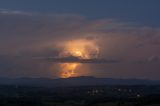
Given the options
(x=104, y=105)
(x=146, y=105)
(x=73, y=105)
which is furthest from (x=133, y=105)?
(x=73, y=105)

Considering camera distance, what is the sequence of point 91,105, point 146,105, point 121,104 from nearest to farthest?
1. point 146,105
2. point 121,104
3. point 91,105

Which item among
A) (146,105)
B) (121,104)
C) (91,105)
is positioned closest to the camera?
(146,105)

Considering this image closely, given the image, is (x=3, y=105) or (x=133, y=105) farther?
(x=3, y=105)

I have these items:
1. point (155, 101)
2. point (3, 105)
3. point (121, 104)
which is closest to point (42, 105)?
point (3, 105)

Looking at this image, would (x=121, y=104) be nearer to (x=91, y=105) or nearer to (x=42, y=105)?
(x=91, y=105)

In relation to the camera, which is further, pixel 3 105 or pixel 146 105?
pixel 3 105

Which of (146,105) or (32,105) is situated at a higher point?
(32,105)

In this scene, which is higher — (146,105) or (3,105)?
(3,105)

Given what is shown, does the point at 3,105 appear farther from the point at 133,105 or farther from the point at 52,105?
the point at 133,105
